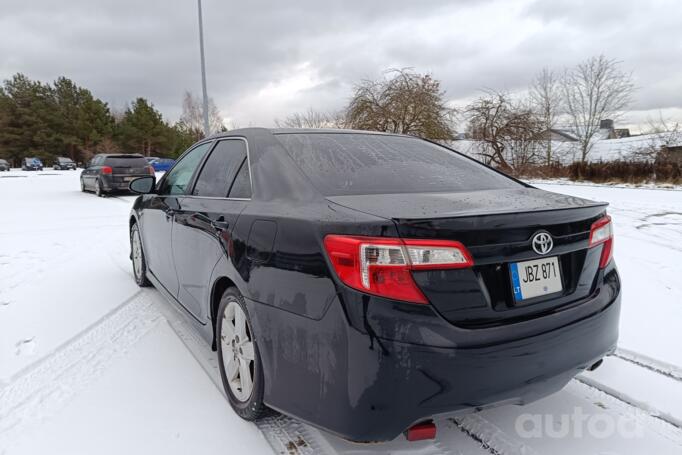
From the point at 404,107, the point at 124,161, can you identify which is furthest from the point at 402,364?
the point at 404,107

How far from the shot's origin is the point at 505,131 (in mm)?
23750

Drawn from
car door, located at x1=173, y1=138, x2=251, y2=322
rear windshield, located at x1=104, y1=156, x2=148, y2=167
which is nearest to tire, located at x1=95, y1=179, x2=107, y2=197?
rear windshield, located at x1=104, y1=156, x2=148, y2=167

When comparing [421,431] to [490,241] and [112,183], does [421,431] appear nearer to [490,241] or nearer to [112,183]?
[490,241]

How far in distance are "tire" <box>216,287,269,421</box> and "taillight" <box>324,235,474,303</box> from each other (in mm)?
742

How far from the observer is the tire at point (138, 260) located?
454 centimetres

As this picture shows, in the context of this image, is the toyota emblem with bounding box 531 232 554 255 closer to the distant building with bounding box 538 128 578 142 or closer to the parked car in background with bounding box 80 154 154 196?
the parked car in background with bounding box 80 154 154 196

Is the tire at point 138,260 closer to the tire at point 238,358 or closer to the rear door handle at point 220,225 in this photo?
the rear door handle at point 220,225

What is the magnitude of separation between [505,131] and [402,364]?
24.3 m

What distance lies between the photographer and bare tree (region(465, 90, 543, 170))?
2345 centimetres

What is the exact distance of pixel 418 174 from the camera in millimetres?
2455

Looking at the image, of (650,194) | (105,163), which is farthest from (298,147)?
(105,163)

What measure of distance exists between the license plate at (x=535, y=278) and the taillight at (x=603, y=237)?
300 millimetres

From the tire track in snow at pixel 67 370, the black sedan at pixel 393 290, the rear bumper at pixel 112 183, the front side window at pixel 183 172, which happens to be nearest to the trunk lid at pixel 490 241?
the black sedan at pixel 393 290

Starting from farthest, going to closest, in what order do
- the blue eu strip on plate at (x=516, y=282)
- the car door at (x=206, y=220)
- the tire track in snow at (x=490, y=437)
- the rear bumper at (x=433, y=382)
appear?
the car door at (x=206, y=220), the tire track in snow at (x=490, y=437), the blue eu strip on plate at (x=516, y=282), the rear bumper at (x=433, y=382)
